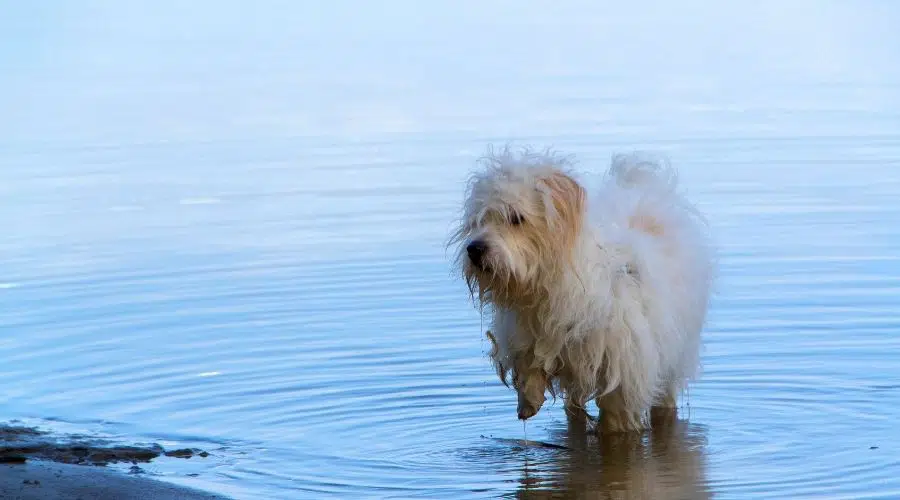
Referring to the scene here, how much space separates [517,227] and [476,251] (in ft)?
0.92

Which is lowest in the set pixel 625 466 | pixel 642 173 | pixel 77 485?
pixel 77 485

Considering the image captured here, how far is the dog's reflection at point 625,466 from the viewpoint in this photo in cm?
719

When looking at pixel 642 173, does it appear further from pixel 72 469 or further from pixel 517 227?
pixel 72 469

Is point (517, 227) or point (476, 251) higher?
point (517, 227)

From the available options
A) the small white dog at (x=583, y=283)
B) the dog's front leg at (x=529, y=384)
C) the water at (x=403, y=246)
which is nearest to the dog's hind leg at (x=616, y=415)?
the small white dog at (x=583, y=283)

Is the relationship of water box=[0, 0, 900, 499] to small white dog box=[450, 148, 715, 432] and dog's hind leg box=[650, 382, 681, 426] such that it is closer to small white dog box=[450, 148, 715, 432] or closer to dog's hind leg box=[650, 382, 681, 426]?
dog's hind leg box=[650, 382, 681, 426]

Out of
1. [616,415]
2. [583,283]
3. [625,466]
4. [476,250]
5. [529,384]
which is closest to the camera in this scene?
[476,250]

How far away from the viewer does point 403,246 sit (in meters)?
12.8

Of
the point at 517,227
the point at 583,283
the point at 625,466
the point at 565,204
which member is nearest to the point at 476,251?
the point at 517,227

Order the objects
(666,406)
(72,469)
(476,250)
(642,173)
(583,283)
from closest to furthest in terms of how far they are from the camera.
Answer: (72,469), (476,250), (583,283), (666,406), (642,173)

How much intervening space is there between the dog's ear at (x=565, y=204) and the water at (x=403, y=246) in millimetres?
1156

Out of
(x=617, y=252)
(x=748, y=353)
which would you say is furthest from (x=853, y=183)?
(x=617, y=252)

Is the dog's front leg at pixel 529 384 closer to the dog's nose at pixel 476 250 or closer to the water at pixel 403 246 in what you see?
the water at pixel 403 246

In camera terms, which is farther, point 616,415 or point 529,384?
point 616,415
